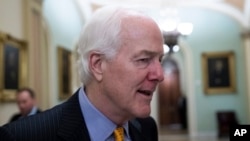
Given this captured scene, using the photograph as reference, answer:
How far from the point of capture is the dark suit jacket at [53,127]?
1368 millimetres

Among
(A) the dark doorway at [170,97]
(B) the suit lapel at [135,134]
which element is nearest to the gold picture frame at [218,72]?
(A) the dark doorway at [170,97]

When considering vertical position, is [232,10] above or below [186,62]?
above

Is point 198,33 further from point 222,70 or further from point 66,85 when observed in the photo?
point 66,85

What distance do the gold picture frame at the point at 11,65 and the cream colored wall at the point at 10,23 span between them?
0.43ft

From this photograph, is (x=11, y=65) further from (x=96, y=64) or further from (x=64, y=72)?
(x=64, y=72)

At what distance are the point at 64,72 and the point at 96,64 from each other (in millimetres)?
10360

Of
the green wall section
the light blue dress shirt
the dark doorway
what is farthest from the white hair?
the dark doorway

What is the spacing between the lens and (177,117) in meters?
20.9

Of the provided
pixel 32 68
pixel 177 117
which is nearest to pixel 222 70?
pixel 177 117

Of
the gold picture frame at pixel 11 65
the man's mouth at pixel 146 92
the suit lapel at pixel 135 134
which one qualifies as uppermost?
the gold picture frame at pixel 11 65

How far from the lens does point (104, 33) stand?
55.9 inches

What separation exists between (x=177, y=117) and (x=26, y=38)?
49.2 ft

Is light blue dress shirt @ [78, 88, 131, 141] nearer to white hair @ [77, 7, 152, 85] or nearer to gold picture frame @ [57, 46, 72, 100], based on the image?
white hair @ [77, 7, 152, 85]

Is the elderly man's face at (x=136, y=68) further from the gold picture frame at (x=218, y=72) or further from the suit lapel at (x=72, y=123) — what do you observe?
the gold picture frame at (x=218, y=72)
